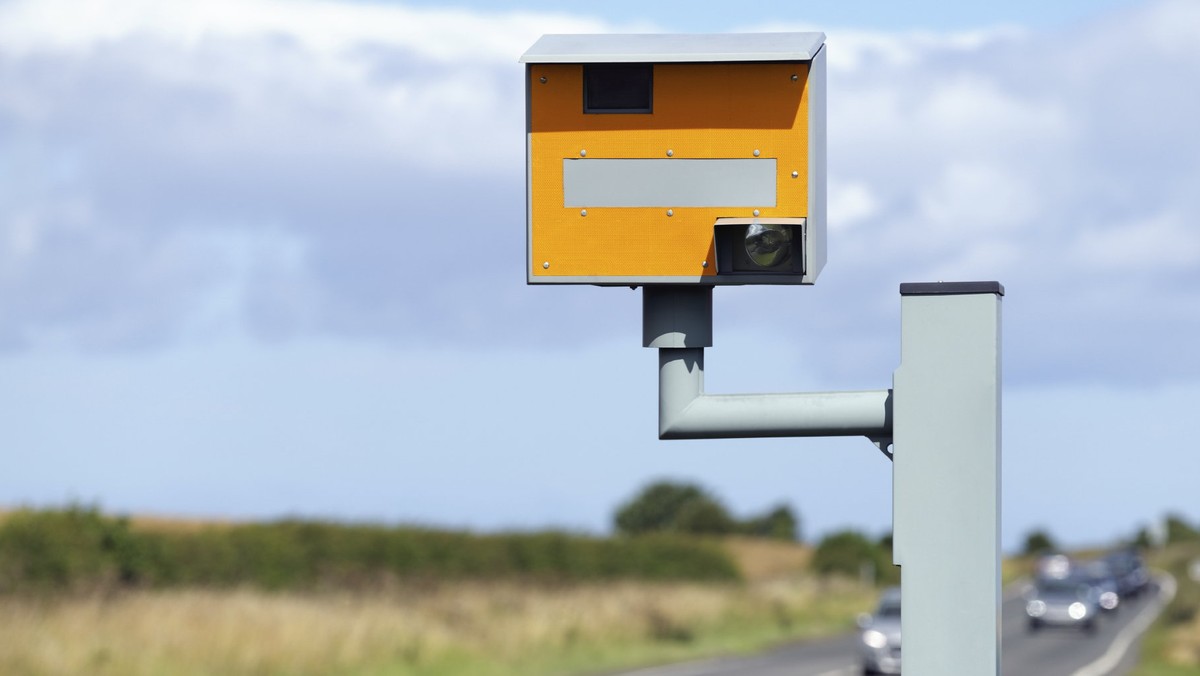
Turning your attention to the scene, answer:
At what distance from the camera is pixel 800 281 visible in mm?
3840

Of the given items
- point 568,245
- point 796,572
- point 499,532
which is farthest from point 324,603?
point 796,572

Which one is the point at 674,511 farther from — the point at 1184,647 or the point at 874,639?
the point at 874,639

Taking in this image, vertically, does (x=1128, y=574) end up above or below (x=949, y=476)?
below

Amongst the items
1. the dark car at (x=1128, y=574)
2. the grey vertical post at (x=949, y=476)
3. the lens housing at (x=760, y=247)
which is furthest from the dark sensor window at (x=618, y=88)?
the dark car at (x=1128, y=574)

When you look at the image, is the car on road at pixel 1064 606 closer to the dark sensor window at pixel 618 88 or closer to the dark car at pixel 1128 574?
the dark car at pixel 1128 574

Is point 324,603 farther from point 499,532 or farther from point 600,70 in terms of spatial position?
point 600,70

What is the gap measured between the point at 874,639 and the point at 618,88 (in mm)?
27299

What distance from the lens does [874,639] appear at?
3002cm

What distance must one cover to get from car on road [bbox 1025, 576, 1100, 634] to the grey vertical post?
47.8 m

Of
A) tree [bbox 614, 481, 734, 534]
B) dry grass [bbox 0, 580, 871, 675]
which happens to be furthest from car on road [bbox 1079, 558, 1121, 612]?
tree [bbox 614, 481, 734, 534]

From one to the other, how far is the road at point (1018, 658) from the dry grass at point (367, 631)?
5.20ft

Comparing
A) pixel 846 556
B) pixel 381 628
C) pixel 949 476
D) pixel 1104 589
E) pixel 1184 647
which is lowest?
pixel 846 556

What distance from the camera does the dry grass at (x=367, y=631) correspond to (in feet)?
69.9

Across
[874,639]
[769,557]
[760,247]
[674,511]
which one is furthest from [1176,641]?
[674,511]
